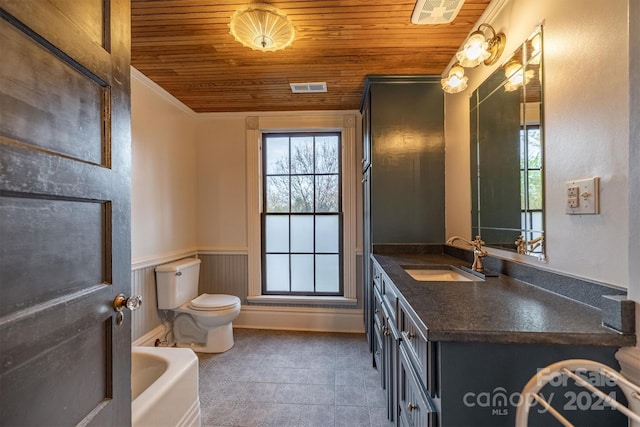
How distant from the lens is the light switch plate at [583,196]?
3.00 ft

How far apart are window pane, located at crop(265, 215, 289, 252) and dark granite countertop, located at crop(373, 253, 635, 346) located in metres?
1.98

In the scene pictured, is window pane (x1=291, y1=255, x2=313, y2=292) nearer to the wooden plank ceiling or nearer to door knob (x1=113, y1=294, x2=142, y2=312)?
the wooden plank ceiling

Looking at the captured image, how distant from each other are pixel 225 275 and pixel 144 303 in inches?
33.9

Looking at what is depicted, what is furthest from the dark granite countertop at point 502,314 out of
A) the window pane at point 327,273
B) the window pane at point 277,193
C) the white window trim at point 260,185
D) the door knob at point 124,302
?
the window pane at point 277,193

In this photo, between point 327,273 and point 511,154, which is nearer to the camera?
point 511,154

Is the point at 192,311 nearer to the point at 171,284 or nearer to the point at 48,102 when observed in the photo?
the point at 171,284

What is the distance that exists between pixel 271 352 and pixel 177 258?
48.5 inches

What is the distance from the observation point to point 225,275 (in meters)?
3.10

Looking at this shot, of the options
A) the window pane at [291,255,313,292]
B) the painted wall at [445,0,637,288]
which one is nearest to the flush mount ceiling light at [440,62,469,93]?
the painted wall at [445,0,637,288]

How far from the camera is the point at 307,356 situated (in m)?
2.43

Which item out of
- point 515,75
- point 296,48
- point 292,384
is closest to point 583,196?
point 515,75

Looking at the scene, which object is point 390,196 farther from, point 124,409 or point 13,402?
point 13,402

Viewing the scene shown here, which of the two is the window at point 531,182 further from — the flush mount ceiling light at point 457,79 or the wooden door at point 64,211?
the wooden door at point 64,211

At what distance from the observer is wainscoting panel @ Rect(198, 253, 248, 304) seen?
3.09 m
